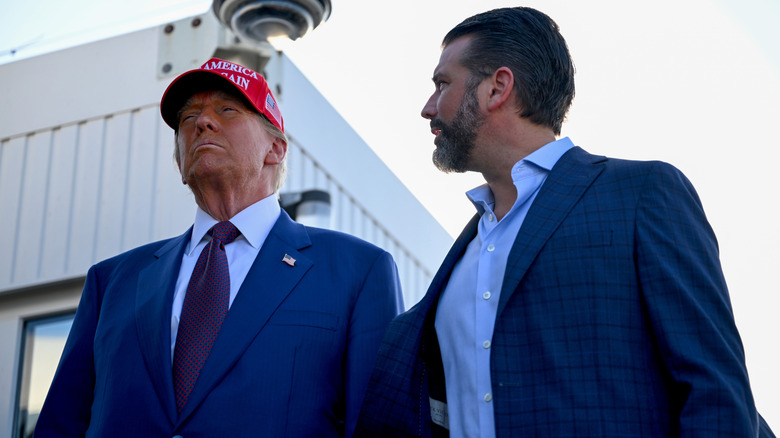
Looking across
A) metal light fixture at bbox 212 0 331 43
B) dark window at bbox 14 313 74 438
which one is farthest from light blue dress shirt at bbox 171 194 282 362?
dark window at bbox 14 313 74 438

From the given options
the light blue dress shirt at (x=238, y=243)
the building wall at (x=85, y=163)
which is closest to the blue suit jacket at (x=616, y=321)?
the light blue dress shirt at (x=238, y=243)

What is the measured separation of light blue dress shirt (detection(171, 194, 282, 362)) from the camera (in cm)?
290

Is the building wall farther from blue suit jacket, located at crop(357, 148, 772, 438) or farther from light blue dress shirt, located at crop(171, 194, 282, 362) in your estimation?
blue suit jacket, located at crop(357, 148, 772, 438)

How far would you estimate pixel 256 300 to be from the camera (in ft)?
9.11

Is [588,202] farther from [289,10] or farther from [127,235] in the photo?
[127,235]

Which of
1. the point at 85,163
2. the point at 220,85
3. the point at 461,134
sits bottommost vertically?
the point at 461,134

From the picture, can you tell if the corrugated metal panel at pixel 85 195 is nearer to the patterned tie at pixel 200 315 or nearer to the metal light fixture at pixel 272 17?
the metal light fixture at pixel 272 17

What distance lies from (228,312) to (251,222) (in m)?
0.38

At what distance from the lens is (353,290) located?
9.44ft

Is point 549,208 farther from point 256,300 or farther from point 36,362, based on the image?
point 36,362

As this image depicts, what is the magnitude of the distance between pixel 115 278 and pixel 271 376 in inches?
28.3

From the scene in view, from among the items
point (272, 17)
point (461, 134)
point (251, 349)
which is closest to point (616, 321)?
point (461, 134)

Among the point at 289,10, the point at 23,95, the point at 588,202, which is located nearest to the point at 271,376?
the point at 588,202

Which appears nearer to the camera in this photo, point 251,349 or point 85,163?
point 251,349
